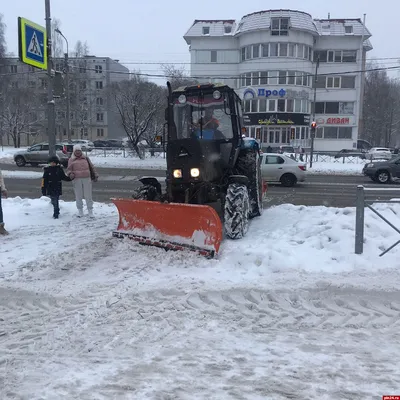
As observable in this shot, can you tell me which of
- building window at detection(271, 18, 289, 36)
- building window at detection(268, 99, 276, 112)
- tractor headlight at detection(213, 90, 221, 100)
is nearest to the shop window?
building window at detection(268, 99, 276, 112)

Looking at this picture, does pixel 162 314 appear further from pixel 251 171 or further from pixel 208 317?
pixel 251 171

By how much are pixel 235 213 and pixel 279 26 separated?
45261 millimetres

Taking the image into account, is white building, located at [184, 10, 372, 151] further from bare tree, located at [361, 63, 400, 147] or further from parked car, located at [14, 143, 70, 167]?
parked car, located at [14, 143, 70, 167]

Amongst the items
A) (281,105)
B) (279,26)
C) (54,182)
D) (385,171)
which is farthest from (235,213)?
(279,26)

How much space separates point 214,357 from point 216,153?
4443mm

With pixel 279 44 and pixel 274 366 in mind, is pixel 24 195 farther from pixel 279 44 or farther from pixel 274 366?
pixel 279 44

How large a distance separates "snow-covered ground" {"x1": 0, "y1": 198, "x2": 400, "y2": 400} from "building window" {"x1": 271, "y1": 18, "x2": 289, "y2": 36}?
44.3 m

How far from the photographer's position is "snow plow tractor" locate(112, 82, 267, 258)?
630 centimetres

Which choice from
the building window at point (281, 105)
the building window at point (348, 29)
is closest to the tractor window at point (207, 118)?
the building window at point (281, 105)

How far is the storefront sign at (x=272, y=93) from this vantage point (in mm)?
46594

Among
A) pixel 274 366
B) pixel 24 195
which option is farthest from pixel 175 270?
pixel 24 195

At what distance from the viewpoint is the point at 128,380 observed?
323 cm

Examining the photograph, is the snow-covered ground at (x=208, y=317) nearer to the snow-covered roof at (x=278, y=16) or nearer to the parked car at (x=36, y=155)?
the parked car at (x=36, y=155)

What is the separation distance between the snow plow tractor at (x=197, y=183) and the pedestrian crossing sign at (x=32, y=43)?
14.7 feet
